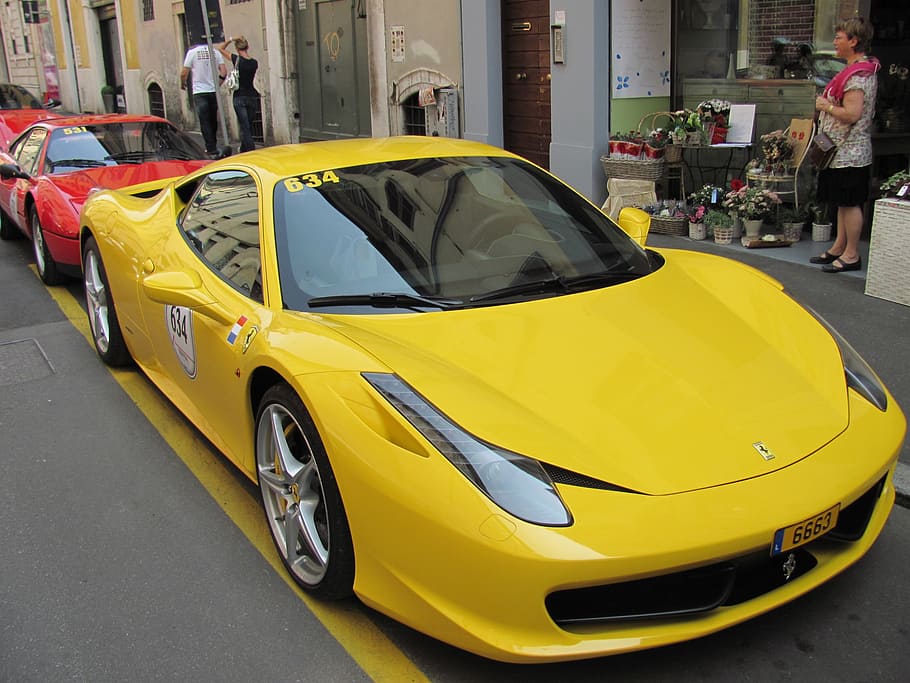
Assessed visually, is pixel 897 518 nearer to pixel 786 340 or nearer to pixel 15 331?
pixel 786 340

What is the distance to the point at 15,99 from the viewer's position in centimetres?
1565

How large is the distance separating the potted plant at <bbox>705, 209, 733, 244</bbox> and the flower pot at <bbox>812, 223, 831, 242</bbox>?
669mm

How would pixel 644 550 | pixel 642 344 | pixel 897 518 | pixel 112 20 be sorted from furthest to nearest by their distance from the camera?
1. pixel 112 20
2. pixel 897 518
3. pixel 642 344
4. pixel 644 550

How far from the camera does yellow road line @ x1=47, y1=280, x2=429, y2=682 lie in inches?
110

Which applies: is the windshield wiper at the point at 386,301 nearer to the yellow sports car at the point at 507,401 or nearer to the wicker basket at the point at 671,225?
the yellow sports car at the point at 507,401

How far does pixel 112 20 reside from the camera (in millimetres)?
25359

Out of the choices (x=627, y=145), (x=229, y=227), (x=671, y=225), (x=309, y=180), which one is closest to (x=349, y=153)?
(x=309, y=180)

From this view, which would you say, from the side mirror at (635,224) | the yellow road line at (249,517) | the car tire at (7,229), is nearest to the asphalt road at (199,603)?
the yellow road line at (249,517)

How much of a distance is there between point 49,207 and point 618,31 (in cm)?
565

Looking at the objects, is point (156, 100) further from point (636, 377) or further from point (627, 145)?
point (636, 377)

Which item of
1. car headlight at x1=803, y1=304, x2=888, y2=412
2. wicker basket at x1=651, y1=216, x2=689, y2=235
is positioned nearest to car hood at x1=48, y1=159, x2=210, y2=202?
wicker basket at x1=651, y1=216, x2=689, y2=235

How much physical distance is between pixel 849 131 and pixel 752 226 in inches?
51.3

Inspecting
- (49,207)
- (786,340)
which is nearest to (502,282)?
(786,340)

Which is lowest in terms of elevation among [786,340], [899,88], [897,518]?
[897,518]
